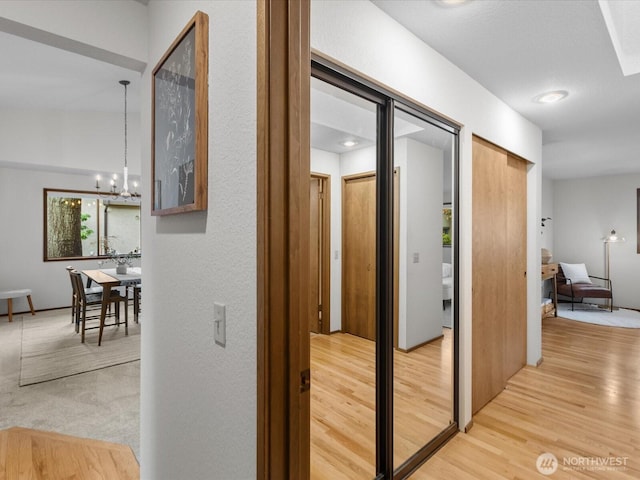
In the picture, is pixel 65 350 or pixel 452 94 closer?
pixel 452 94

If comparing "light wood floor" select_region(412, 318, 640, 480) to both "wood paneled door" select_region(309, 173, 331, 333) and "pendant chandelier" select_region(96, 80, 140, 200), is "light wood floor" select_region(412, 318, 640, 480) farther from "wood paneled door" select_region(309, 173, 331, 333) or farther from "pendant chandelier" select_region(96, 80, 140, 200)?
"pendant chandelier" select_region(96, 80, 140, 200)

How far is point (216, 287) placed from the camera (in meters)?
1.02

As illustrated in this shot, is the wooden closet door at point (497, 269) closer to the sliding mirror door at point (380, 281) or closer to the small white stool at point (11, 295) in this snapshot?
the sliding mirror door at point (380, 281)

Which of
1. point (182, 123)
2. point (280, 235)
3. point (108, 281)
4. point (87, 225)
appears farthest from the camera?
point (87, 225)

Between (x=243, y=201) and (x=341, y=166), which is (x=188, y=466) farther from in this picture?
(x=341, y=166)

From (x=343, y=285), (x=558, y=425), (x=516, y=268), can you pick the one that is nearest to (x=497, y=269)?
(x=516, y=268)

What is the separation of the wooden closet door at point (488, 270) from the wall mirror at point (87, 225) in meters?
→ 5.38

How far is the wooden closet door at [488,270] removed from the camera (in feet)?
8.05

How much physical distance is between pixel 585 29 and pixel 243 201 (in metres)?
2.11

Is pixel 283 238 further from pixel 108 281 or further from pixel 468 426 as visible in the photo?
pixel 108 281

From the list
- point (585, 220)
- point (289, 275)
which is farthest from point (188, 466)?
point (585, 220)

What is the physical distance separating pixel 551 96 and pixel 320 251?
2162mm

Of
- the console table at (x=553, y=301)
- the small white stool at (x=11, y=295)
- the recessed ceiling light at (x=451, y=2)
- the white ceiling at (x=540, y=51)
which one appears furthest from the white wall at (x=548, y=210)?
the small white stool at (x=11, y=295)

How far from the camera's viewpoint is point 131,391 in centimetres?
287
